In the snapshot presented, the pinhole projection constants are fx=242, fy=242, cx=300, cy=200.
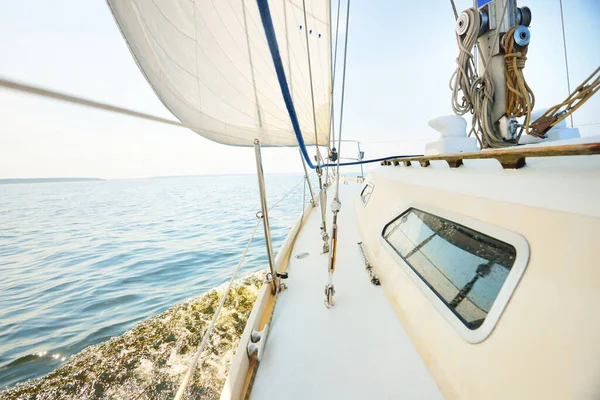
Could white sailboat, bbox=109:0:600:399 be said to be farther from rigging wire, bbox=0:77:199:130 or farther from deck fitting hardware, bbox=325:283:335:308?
rigging wire, bbox=0:77:199:130

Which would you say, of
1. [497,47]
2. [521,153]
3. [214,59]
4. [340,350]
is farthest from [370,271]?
[497,47]

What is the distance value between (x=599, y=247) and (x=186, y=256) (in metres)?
7.94

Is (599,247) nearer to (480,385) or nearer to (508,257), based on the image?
(508,257)

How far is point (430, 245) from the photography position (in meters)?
1.54

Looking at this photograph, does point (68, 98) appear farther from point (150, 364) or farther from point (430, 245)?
point (150, 364)

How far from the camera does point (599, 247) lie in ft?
2.11

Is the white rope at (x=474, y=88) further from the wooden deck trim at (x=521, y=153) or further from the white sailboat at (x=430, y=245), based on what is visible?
the wooden deck trim at (x=521, y=153)

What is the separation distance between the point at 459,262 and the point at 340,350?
80 centimetres

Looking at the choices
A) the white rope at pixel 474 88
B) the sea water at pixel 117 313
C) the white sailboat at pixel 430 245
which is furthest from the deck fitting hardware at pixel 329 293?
the white rope at pixel 474 88

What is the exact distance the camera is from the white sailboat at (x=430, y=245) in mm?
749

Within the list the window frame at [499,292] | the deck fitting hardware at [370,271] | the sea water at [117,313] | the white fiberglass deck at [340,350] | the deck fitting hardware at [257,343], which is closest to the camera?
the window frame at [499,292]

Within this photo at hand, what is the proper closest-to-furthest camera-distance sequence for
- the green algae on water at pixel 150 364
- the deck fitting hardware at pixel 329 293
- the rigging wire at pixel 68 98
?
the rigging wire at pixel 68 98
the deck fitting hardware at pixel 329 293
the green algae on water at pixel 150 364

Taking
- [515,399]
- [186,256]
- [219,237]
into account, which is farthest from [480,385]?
[219,237]

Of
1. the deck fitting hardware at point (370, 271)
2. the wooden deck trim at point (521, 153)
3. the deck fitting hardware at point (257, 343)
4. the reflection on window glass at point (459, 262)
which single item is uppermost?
the wooden deck trim at point (521, 153)
